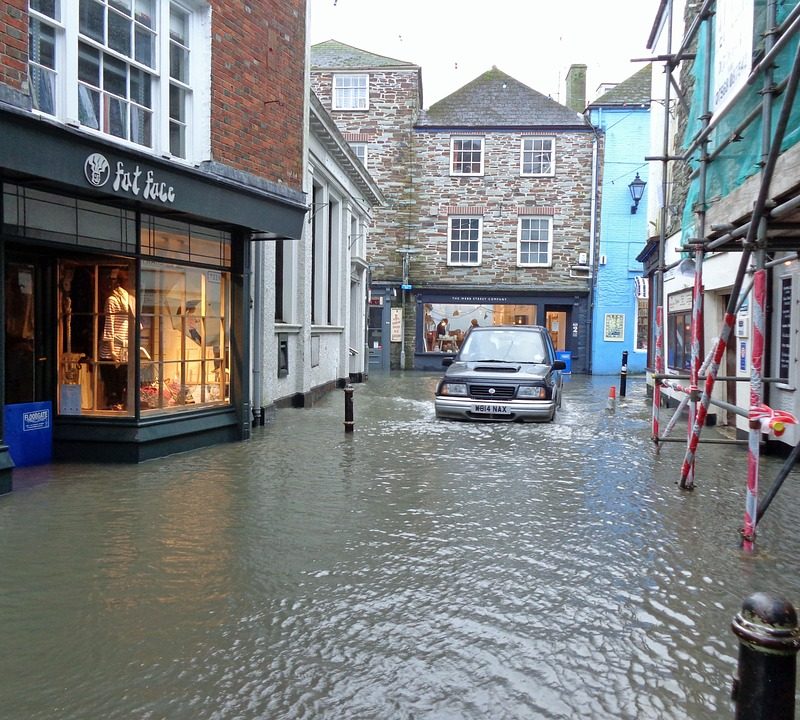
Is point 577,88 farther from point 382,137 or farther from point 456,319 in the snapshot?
point 456,319

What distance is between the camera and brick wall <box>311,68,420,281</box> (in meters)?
28.7

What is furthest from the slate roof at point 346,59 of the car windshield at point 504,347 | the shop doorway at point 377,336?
the car windshield at point 504,347

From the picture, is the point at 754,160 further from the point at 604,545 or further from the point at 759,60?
the point at 604,545

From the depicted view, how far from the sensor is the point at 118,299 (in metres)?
8.54

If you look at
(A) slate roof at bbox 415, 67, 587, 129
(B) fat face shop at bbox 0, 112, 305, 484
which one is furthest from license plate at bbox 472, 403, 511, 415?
(A) slate roof at bbox 415, 67, 587, 129

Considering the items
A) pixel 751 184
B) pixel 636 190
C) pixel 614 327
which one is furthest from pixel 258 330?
pixel 636 190

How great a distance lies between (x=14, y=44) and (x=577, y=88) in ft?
92.8

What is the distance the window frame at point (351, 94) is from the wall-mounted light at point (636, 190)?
34.4ft

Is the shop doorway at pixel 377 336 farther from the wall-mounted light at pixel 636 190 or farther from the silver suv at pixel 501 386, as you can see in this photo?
the silver suv at pixel 501 386

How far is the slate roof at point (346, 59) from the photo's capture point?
2847 cm

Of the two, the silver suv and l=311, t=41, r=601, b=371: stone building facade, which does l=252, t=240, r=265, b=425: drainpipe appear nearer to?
the silver suv

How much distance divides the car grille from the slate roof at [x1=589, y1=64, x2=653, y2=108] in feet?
63.9

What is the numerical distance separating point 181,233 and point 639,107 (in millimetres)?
23668

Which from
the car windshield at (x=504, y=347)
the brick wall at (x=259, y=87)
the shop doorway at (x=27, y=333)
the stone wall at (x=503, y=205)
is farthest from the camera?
the stone wall at (x=503, y=205)
